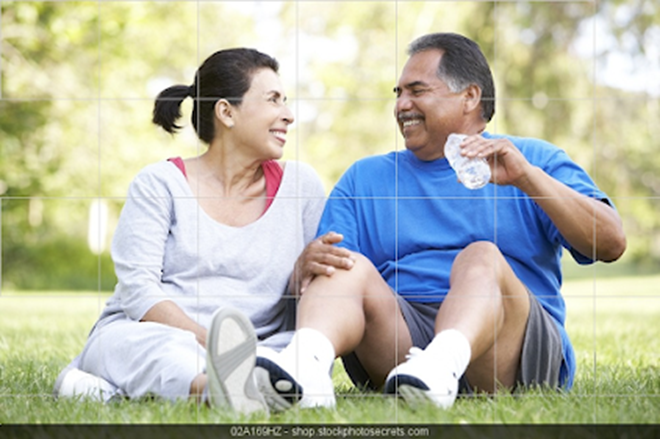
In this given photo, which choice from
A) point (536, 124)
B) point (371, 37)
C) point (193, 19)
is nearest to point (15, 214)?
point (193, 19)

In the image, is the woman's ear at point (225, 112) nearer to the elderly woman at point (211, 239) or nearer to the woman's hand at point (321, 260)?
Result: the elderly woman at point (211, 239)

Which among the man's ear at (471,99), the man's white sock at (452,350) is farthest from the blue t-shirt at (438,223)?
the man's white sock at (452,350)

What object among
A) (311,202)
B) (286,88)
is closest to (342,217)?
(311,202)

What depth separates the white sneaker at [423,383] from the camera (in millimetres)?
1440

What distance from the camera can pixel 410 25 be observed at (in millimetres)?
8383

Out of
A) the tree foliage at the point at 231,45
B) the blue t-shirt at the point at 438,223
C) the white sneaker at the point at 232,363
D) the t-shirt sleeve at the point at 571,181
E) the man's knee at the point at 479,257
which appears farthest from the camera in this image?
the tree foliage at the point at 231,45

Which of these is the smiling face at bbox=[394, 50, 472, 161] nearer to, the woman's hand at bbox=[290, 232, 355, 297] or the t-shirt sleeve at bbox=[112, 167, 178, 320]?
the woman's hand at bbox=[290, 232, 355, 297]

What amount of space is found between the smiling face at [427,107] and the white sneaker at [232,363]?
69 centimetres

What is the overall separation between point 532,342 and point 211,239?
707 millimetres

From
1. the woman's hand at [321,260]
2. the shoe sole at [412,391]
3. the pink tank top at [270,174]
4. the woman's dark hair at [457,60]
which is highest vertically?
the woman's dark hair at [457,60]

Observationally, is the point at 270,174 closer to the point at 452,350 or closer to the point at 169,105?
the point at 169,105

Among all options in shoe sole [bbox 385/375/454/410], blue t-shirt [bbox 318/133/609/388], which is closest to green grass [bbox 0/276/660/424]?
shoe sole [bbox 385/375/454/410]

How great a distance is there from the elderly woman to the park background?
3.77m

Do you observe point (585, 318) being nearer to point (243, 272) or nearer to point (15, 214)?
point (243, 272)
